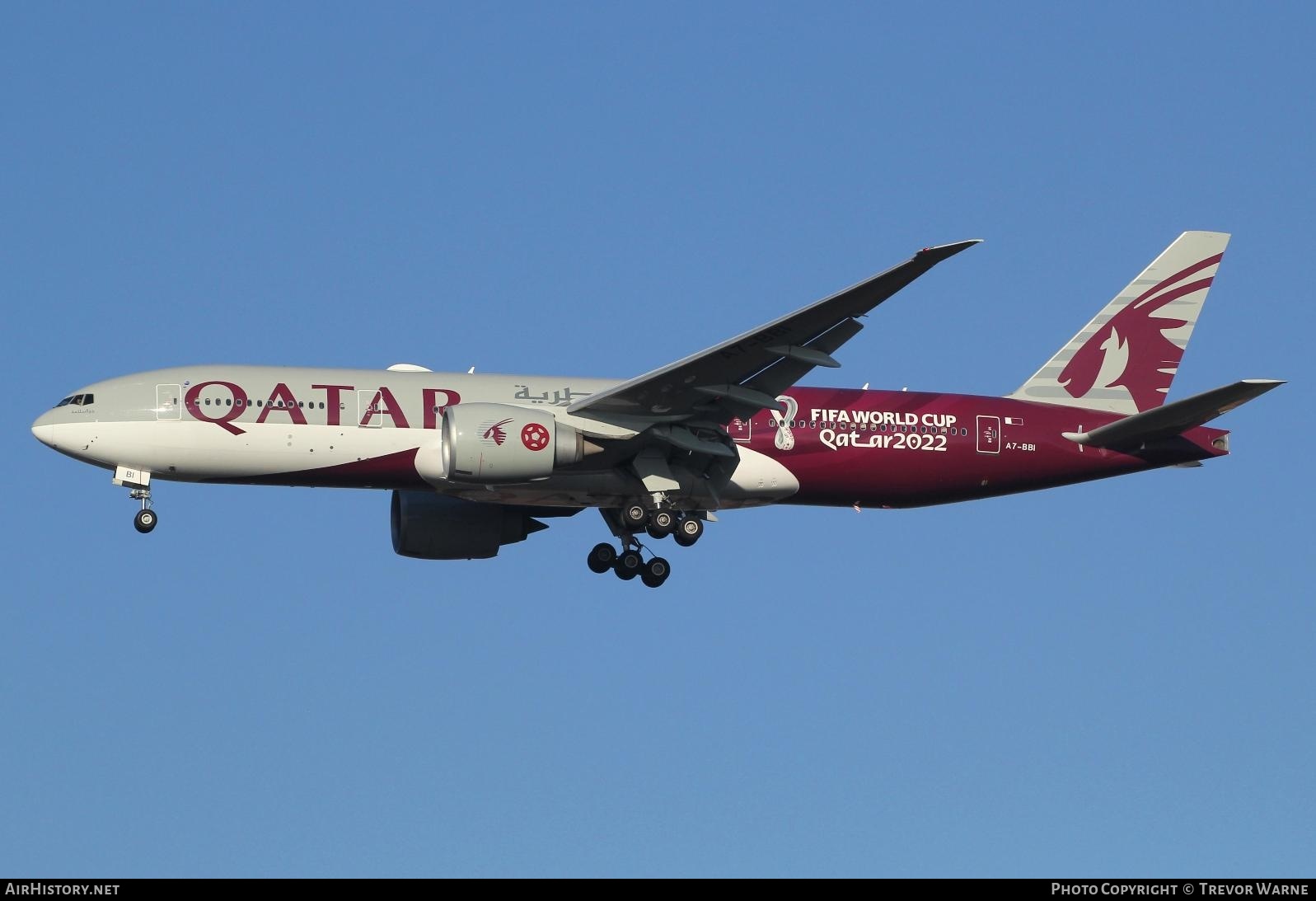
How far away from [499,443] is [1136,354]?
55.3 ft

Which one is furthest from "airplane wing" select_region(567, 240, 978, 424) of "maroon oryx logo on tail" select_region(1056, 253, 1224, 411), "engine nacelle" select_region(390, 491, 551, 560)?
"maroon oryx logo on tail" select_region(1056, 253, 1224, 411)

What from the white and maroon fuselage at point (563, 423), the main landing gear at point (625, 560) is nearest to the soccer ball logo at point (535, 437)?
the white and maroon fuselage at point (563, 423)

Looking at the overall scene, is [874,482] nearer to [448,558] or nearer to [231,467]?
[448,558]

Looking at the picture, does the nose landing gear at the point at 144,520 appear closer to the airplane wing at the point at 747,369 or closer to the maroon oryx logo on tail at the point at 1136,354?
the airplane wing at the point at 747,369

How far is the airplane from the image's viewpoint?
1559 inches

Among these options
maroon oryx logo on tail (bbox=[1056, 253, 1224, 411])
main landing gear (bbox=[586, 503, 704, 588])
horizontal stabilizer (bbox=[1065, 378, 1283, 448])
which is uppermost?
maroon oryx logo on tail (bbox=[1056, 253, 1224, 411])

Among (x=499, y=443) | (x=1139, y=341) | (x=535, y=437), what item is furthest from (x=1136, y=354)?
(x=499, y=443)

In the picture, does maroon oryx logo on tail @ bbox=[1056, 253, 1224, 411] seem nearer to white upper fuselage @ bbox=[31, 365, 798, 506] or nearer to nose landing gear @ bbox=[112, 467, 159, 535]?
white upper fuselage @ bbox=[31, 365, 798, 506]

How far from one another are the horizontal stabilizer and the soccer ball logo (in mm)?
12917

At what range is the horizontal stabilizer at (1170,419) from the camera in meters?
39.9

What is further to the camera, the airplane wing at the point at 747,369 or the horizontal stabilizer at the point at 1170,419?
the horizontal stabilizer at the point at 1170,419

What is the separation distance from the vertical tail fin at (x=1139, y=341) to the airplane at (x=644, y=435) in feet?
0.21

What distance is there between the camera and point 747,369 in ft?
130
